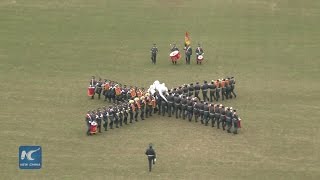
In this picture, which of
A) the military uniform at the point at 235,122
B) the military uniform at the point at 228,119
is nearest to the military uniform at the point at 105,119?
the military uniform at the point at 228,119

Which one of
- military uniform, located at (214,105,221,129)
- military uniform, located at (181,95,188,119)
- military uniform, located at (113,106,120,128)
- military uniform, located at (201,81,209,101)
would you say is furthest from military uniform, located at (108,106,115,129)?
military uniform, located at (201,81,209,101)

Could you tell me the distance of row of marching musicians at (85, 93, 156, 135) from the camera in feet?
166

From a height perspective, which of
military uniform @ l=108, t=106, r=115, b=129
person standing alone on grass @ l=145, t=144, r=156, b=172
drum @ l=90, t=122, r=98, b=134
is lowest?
person standing alone on grass @ l=145, t=144, r=156, b=172

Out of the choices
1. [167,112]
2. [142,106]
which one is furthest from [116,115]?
[167,112]

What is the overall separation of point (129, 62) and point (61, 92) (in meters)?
11.5

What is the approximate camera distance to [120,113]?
52.2 m

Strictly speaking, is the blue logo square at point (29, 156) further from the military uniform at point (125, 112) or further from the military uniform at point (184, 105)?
the military uniform at point (184, 105)

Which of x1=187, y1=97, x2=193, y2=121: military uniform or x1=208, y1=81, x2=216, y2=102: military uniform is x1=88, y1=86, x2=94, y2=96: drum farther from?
x1=187, y1=97, x2=193, y2=121: military uniform

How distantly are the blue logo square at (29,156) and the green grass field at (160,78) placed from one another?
692 centimetres

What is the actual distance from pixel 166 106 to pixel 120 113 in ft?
12.4

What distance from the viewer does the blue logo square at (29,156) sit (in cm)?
3641

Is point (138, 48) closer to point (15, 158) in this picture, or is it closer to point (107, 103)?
point (107, 103)

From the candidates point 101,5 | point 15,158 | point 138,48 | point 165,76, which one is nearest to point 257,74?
point 165,76

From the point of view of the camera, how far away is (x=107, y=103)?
189ft
